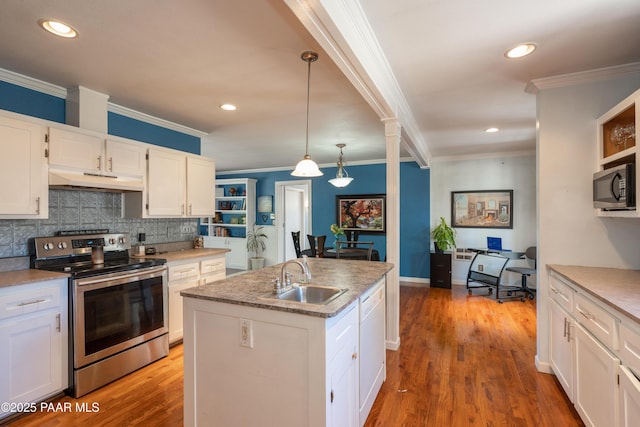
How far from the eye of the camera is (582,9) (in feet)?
5.54

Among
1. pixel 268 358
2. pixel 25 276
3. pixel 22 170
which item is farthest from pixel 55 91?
pixel 268 358

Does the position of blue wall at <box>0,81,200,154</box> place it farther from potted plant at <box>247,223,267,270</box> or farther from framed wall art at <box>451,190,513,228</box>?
framed wall art at <box>451,190,513,228</box>

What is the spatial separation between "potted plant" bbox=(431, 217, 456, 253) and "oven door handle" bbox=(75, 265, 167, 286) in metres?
4.48

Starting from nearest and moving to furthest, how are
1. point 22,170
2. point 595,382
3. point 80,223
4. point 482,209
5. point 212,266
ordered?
1. point 595,382
2. point 22,170
3. point 80,223
4. point 212,266
5. point 482,209

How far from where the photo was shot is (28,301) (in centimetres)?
212

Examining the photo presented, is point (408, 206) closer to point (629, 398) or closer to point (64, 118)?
point (629, 398)

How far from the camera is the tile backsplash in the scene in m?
2.49

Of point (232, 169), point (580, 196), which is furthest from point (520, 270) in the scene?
point (232, 169)

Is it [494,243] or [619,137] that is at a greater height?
[619,137]

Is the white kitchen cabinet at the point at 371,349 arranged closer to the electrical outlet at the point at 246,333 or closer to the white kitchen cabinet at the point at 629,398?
the electrical outlet at the point at 246,333

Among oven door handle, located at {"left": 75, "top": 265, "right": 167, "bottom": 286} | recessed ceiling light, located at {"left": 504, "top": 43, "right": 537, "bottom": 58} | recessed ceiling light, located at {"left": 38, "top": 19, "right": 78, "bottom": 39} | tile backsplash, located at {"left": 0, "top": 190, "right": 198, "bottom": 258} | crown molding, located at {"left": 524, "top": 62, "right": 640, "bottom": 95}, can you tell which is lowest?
oven door handle, located at {"left": 75, "top": 265, "right": 167, "bottom": 286}

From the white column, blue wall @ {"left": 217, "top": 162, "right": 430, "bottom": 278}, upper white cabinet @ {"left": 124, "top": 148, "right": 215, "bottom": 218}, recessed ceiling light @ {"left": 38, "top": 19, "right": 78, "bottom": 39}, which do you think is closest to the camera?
recessed ceiling light @ {"left": 38, "top": 19, "right": 78, "bottom": 39}

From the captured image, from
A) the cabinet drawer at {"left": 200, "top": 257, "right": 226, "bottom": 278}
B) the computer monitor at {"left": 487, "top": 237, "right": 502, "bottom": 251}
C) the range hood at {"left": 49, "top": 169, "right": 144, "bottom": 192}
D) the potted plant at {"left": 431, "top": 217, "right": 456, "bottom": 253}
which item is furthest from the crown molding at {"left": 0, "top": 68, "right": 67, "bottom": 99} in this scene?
the computer monitor at {"left": 487, "top": 237, "right": 502, "bottom": 251}

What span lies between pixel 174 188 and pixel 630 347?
12.4ft
